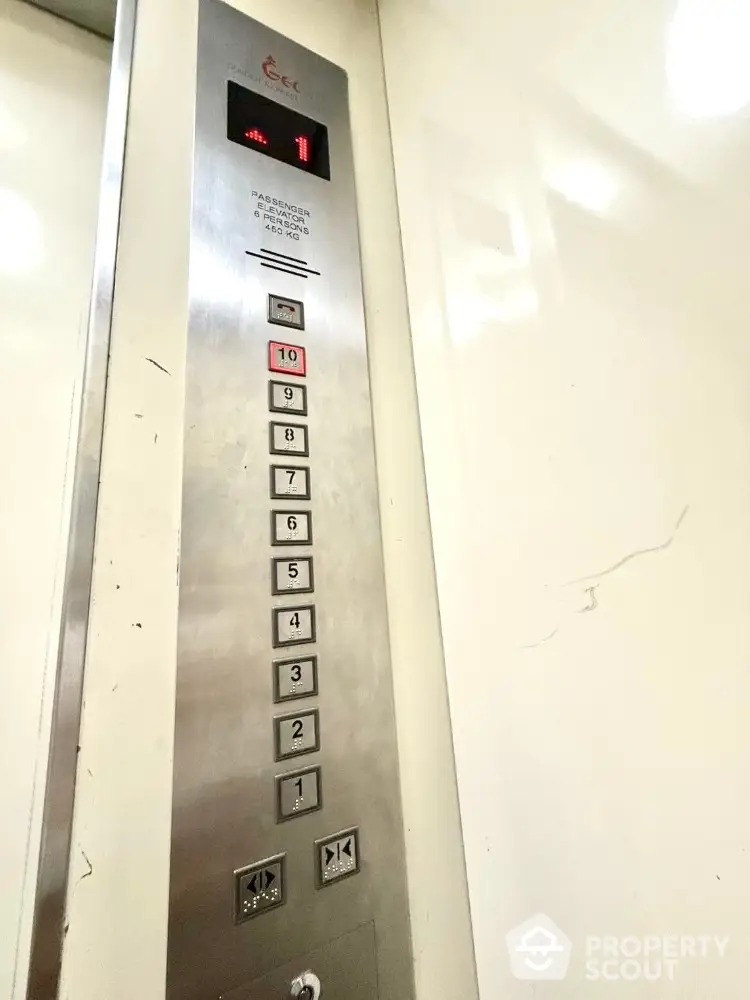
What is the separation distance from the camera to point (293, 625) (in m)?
0.54

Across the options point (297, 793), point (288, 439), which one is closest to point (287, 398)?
point (288, 439)

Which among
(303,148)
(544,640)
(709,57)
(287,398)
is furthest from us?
(303,148)

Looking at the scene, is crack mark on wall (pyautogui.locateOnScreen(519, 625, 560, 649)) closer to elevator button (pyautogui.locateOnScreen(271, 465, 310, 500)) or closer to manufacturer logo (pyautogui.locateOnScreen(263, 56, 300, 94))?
elevator button (pyautogui.locateOnScreen(271, 465, 310, 500))

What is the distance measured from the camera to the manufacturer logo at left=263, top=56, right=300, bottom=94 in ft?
2.35

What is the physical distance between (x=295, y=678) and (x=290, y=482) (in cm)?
20

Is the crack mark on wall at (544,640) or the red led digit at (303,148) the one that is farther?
the red led digit at (303,148)

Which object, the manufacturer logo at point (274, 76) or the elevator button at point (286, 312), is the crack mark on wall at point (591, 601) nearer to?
the elevator button at point (286, 312)

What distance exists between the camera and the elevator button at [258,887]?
45cm

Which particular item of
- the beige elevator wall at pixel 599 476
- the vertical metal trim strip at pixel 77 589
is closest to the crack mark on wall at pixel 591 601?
the beige elevator wall at pixel 599 476

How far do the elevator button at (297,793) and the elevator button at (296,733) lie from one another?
18mm

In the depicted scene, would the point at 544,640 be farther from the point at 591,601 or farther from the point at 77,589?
the point at 77,589

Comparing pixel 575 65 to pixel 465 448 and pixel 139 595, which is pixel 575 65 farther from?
pixel 139 595

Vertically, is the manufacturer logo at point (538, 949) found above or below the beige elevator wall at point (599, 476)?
below

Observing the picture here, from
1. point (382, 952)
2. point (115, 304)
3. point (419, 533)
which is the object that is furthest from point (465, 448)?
point (382, 952)
